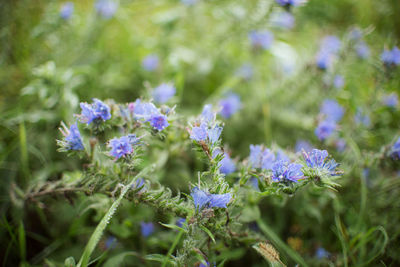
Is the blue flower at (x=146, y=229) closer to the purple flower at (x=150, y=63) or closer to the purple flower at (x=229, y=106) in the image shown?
the purple flower at (x=229, y=106)

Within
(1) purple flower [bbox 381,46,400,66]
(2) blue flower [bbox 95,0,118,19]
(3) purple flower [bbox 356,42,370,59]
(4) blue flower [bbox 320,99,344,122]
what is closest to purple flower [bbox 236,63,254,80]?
(4) blue flower [bbox 320,99,344,122]

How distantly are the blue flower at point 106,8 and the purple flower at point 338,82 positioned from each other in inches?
78.3

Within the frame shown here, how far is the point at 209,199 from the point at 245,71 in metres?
1.72

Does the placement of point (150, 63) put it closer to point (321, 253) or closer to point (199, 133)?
point (199, 133)

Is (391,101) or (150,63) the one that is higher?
(150,63)

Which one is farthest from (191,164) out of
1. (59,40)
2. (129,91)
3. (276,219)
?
(59,40)

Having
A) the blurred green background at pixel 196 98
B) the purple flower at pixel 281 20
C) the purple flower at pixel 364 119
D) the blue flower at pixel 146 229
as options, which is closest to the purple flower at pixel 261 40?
the blurred green background at pixel 196 98

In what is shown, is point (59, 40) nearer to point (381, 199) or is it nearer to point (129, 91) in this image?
point (129, 91)

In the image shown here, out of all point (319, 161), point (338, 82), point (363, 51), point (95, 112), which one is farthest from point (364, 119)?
point (95, 112)

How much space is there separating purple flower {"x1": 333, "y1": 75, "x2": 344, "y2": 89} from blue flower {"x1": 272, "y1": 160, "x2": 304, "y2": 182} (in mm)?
1407

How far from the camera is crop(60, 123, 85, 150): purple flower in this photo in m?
1.20

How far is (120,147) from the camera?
114cm

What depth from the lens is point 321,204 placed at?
1.80 meters

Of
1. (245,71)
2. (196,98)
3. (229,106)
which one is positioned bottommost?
(196,98)
